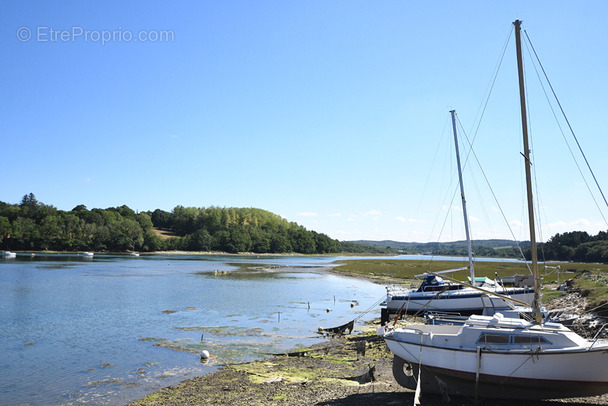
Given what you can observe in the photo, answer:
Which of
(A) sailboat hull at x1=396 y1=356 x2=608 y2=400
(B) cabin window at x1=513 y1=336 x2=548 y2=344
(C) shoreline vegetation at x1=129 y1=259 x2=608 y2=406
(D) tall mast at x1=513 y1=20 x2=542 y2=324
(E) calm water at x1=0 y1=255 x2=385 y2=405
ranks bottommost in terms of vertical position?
(E) calm water at x1=0 y1=255 x2=385 y2=405

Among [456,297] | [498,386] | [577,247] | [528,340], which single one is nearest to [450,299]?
[456,297]

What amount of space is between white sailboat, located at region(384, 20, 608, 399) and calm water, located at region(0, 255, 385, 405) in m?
11.5

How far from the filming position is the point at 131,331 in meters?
30.8

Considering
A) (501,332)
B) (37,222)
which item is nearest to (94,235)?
(37,222)

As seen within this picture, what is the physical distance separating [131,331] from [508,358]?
25901 mm

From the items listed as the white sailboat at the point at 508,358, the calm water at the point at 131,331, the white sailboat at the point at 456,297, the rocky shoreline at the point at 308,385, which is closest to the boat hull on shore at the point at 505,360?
the white sailboat at the point at 508,358

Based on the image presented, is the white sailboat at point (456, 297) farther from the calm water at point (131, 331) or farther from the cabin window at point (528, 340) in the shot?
the cabin window at point (528, 340)

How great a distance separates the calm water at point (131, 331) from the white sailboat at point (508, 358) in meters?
11.5

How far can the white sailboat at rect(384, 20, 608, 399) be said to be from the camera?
46.7 ft

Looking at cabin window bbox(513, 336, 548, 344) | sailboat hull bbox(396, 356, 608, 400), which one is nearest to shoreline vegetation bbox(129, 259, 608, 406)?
sailboat hull bbox(396, 356, 608, 400)

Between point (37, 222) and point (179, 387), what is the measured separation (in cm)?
20166

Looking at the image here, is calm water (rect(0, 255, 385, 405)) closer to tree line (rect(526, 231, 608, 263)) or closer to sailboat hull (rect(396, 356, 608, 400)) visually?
sailboat hull (rect(396, 356, 608, 400))

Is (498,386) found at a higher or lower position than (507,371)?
lower

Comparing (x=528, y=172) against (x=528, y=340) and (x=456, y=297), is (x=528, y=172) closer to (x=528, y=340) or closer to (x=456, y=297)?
(x=528, y=340)
